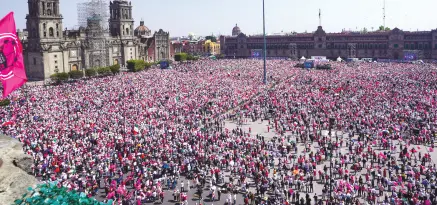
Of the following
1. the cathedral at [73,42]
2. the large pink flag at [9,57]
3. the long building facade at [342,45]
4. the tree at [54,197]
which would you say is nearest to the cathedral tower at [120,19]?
the cathedral at [73,42]

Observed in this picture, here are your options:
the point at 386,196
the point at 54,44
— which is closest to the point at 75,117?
the point at 386,196

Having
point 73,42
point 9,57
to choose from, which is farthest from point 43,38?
point 9,57

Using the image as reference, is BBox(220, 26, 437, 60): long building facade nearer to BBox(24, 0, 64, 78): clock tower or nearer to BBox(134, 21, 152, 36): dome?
BBox(134, 21, 152, 36): dome

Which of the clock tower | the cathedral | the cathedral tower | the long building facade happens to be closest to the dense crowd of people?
the clock tower

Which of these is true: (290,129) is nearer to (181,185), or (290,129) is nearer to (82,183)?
(181,185)

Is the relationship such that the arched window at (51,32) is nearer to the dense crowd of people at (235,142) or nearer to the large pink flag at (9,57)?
the dense crowd of people at (235,142)

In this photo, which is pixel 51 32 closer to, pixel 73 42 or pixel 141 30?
pixel 73 42
